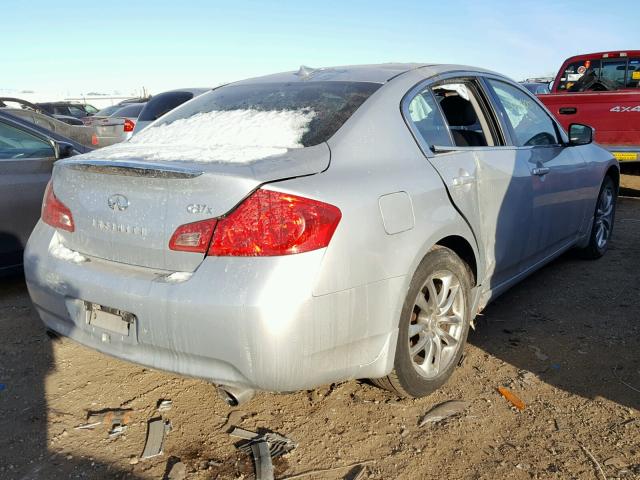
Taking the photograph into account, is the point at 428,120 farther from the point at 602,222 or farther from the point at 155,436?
the point at 602,222

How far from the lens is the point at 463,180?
2.93 meters

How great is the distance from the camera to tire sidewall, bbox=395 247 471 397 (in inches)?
100

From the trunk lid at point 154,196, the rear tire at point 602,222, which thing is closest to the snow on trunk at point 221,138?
the trunk lid at point 154,196

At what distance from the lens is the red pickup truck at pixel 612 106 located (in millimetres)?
7574

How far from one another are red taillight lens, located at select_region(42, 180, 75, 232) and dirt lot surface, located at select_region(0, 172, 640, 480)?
54 centimetres

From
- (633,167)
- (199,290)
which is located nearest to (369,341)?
(199,290)

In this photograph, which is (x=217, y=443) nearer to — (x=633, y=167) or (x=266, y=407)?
(x=266, y=407)

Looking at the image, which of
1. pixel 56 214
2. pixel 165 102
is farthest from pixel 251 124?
pixel 165 102

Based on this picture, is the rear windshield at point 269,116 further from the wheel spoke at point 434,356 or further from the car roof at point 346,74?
the wheel spoke at point 434,356

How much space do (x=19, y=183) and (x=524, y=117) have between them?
145 inches

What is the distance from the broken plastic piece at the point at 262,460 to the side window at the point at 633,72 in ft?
29.1

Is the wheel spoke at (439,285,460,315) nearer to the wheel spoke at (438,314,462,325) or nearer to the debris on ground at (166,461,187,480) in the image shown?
the wheel spoke at (438,314,462,325)

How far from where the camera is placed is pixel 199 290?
213 cm

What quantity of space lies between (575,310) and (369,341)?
222cm
